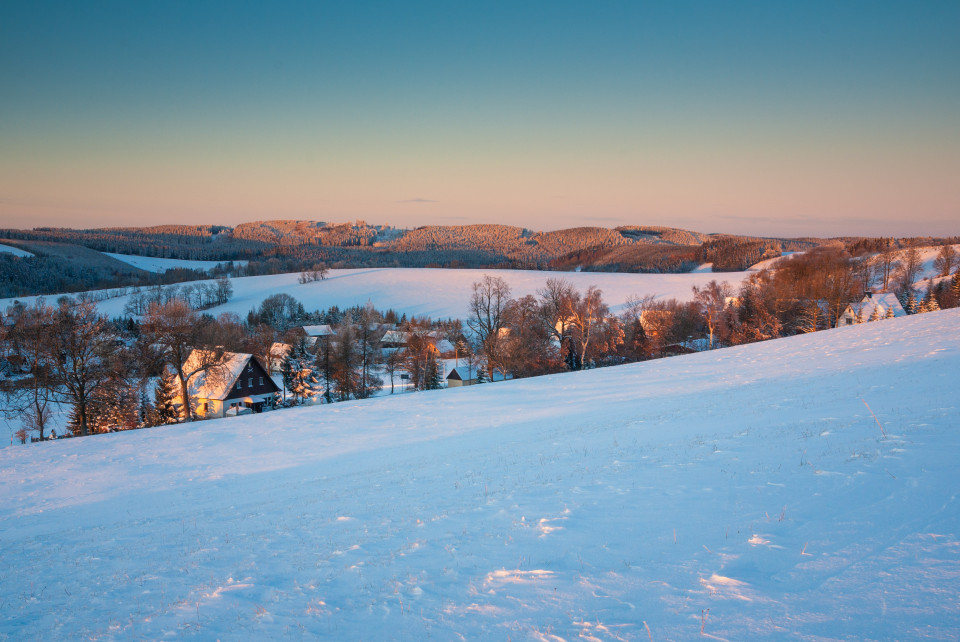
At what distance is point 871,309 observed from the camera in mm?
59875

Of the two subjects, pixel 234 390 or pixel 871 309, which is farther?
pixel 871 309

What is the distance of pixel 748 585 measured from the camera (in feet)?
17.3

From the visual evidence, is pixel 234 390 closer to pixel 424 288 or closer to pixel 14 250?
pixel 424 288

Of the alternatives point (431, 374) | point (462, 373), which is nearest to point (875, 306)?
point (462, 373)

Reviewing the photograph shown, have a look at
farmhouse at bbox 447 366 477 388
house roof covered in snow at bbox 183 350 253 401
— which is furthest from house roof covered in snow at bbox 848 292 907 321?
house roof covered in snow at bbox 183 350 253 401

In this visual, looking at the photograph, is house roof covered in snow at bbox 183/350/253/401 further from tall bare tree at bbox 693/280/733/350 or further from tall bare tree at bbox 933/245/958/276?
tall bare tree at bbox 933/245/958/276

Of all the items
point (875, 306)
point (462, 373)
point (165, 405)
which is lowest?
point (462, 373)

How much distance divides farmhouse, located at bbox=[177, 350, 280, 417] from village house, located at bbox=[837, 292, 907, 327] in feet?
213

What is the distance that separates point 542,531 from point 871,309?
7019 centimetres

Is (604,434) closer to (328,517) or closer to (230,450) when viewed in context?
(328,517)

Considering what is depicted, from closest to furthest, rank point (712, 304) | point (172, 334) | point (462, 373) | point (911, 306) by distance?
point (172, 334) < point (462, 373) < point (712, 304) < point (911, 306)

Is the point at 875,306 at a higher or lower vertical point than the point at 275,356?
higher

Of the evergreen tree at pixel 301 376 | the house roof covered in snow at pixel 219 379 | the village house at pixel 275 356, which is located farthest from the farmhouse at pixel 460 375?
the house roof covered in snow at pixel 219 379

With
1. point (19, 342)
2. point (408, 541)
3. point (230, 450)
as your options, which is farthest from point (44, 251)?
point (408, 541)
